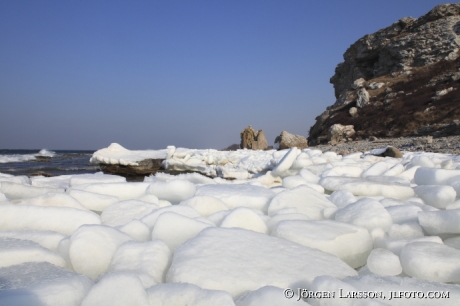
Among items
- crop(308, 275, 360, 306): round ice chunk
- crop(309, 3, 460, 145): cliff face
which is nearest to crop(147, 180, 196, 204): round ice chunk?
crop(308, 275, 360, 306): round ice chunk

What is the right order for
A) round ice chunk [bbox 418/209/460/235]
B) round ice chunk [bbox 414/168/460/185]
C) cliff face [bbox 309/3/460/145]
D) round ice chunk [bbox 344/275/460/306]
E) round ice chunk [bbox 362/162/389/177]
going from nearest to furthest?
round ice chunk [bbox 344/275/460/306]
round ice chunk [bbox 418/209/460/235]
round ice chunk [bbox 414/168/460/185]
round ice chunk [bbox 362/162/389/177]
cliff face [bbox 309/3/460/145]

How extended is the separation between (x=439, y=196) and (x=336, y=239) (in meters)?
1.12

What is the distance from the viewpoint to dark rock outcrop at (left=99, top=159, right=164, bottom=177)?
275 inches

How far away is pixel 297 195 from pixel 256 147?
1294 centimetres

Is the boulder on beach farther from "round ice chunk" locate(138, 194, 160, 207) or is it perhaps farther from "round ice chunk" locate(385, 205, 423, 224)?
"round ice chunk" locate(385, 205, 423, 224)

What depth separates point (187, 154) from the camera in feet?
26.9

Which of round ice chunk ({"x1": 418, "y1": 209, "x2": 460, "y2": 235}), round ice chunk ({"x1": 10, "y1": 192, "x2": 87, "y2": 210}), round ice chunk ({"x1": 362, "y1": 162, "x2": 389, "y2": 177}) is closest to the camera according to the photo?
round ice chunk ({"x1": 418, "y1": 209, "x2": 460, "y2": 235})

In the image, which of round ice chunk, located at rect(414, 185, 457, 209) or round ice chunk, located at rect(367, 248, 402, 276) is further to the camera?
round ice chunk, located at rect(414, 185, 457, 209)

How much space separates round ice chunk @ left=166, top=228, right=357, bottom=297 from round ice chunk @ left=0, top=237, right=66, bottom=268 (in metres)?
0.44

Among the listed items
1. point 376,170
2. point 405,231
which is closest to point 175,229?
point 405,231

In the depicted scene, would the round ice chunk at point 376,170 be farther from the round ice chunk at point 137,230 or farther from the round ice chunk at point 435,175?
the round ice chunk at point 137,230

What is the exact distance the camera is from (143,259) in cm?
106

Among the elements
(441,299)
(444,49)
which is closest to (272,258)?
(441,299)

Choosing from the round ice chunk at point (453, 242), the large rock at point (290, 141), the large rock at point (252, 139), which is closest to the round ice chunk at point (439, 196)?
the round ice chunk at point (453, 242)
